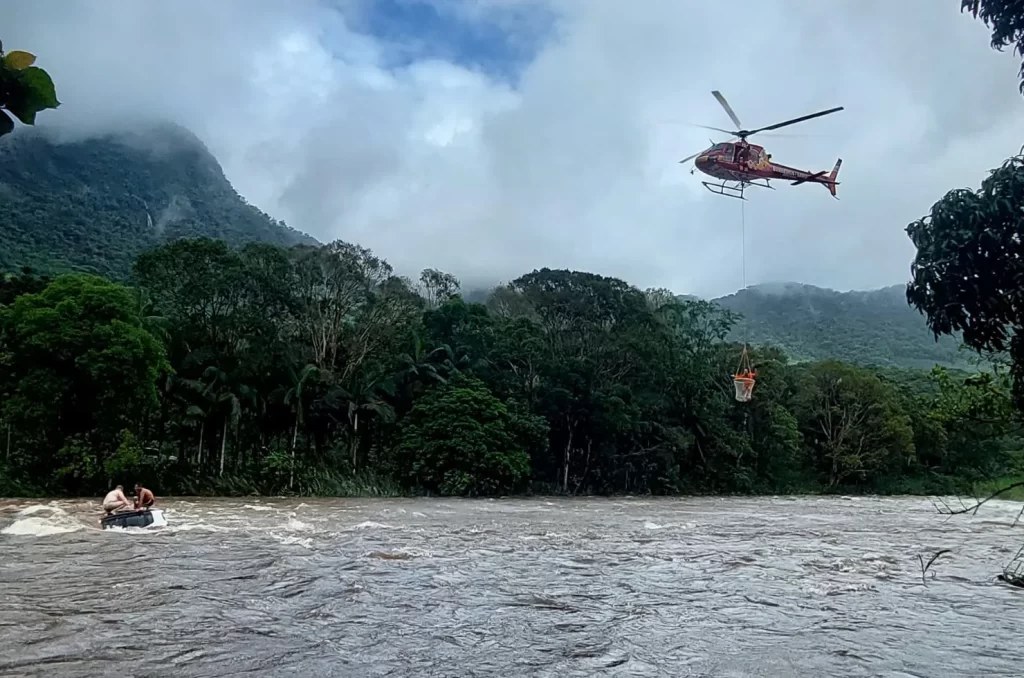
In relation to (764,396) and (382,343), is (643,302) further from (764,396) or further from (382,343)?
(382,343)

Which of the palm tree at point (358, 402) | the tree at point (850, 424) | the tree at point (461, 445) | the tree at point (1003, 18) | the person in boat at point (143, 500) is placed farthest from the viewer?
the tree at point (850, 424)

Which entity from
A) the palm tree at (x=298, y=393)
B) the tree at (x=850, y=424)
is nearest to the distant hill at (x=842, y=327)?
the tree at (x=850, y=424)

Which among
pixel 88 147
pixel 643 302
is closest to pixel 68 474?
pixel 643 302

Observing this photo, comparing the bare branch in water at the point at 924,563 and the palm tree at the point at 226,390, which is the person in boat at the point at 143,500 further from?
the bare branch in water at the point at 924,563

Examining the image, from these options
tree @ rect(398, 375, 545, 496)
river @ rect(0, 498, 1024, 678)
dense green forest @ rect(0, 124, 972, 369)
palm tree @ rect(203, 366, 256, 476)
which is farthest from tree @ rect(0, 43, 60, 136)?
dense green forest @ rect(0, 124, 972, 369)

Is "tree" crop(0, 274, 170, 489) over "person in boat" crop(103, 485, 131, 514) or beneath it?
over

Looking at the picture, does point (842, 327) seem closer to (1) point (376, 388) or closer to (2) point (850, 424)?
(2) point (850, 424)

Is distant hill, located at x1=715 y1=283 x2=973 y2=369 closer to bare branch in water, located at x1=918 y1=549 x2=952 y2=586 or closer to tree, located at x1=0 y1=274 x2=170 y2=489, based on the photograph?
tree, located at x1=0 y1=274 x2=170 y2=489
